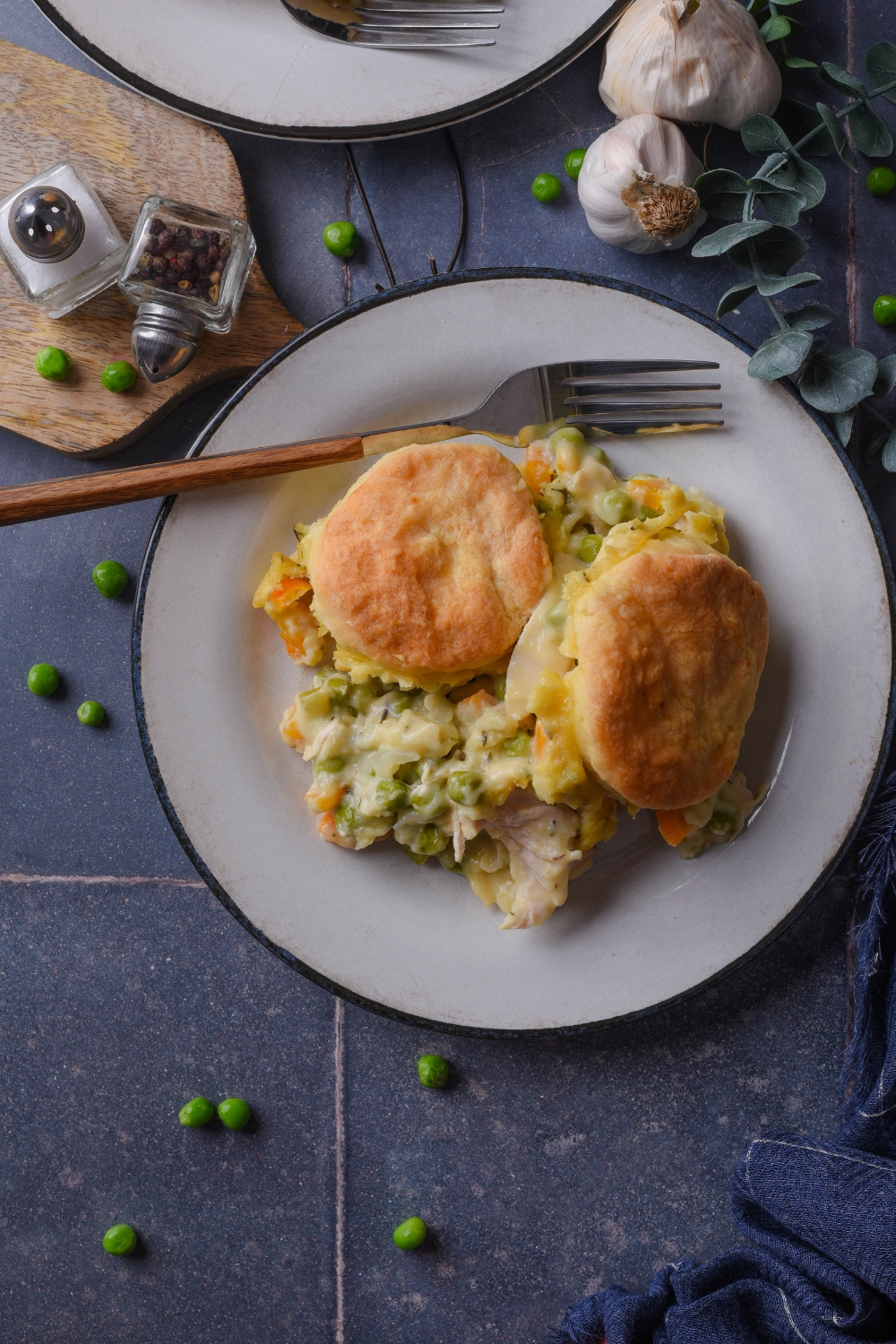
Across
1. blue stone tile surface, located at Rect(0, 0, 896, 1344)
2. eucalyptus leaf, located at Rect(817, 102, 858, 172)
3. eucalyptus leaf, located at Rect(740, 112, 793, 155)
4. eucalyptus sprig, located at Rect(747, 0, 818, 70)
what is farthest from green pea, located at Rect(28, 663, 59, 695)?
eucalyptus sprig, located at Rect(747, 0, 818, 70)

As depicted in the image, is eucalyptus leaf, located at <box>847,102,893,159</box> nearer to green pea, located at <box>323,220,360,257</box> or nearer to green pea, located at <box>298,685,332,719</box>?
green pea, located at <box>323,220,360,257</box>

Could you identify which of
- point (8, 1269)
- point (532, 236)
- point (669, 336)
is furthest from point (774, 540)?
point (8, 1269)

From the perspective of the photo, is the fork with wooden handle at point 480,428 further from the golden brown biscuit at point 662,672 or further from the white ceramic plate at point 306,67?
the white ceramic plate at point 306,67

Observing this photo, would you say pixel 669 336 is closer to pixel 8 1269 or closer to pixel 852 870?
pixel 852 870

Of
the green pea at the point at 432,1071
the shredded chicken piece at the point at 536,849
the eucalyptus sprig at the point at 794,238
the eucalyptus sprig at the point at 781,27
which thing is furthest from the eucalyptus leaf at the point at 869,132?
the green pea at the point at 432,1071

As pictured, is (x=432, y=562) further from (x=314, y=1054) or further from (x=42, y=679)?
(x=314, y=1054)

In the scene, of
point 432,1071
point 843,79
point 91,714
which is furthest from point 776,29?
point 432,1071

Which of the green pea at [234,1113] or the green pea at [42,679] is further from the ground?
the green pea at [42,679]
